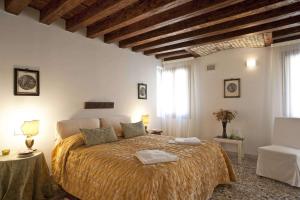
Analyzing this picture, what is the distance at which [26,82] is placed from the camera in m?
2.91

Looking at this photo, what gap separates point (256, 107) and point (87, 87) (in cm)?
369

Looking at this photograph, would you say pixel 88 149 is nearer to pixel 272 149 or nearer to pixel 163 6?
pixel 163 6

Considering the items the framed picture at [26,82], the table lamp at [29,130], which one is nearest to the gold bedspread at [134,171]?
the table lamp at [29,130]

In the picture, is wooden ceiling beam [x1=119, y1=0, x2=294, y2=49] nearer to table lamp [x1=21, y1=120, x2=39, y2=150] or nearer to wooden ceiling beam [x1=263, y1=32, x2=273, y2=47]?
wooden ceiling beam [x1=263, y1=32, x2=273, y2=47]

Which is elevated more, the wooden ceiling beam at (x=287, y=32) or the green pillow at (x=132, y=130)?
the wooden ceiling beam at (x=287, y=32)

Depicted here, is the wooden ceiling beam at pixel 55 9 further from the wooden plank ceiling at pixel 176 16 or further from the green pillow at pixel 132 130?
the green pillow at pixel 132 130

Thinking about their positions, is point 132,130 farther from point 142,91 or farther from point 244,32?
point 244,32

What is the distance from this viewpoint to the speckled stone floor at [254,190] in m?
2.61

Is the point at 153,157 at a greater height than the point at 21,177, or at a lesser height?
greater

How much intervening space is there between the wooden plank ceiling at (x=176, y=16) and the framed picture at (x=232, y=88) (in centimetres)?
105

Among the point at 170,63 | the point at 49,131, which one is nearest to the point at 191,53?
the point at 170,63

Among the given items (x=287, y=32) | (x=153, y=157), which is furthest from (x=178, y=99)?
(x=153, y=157)

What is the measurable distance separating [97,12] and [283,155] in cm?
355

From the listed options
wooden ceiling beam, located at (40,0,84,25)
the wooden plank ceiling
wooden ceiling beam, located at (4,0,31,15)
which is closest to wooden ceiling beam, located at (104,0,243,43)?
the wooden plank ceiling
